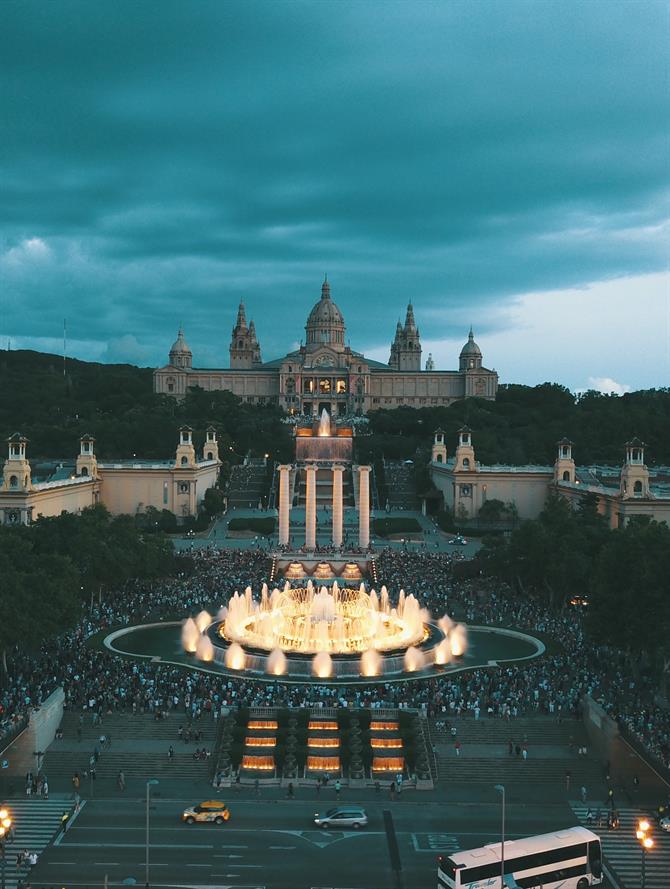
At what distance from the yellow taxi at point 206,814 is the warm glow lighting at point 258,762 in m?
4.08

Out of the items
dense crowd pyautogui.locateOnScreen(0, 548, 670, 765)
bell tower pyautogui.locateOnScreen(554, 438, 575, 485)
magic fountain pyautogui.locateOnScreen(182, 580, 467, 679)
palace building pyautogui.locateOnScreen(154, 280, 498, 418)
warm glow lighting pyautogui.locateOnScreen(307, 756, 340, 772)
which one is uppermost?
palace building pyautogui.locateOnScreen(154, 280, 498, 418)

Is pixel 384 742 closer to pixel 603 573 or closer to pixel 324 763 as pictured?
pixel 324 763

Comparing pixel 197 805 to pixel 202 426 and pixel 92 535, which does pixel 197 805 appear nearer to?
pixel 92 535

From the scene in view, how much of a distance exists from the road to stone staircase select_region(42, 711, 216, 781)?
236 cm

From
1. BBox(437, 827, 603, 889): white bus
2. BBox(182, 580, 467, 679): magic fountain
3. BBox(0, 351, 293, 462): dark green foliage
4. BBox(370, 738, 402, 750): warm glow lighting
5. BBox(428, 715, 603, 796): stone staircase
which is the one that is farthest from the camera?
BBox(0, 351, 293, 462): dark green foliage

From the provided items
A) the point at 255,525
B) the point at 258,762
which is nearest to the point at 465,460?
the point at 255,525

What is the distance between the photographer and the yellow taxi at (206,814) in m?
27.4

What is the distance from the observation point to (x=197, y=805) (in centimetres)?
2786

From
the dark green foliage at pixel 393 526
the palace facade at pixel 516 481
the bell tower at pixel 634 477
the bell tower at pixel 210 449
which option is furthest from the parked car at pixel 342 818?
the bell tower at pixel 210 449

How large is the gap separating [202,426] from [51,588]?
7802 cm

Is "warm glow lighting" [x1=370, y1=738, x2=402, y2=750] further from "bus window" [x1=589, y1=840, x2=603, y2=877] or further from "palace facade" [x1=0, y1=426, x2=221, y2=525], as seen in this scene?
"palace facade" [x1=0, y1=426, x2=221, y2=525]

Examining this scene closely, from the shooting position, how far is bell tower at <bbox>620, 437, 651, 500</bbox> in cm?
6781

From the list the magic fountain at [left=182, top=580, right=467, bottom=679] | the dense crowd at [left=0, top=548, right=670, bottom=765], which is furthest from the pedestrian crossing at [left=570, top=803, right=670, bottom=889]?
the magic fountain at [left=182, top=580, right=467, bottom=679]

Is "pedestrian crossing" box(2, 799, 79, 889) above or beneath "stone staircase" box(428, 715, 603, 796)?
beneath
